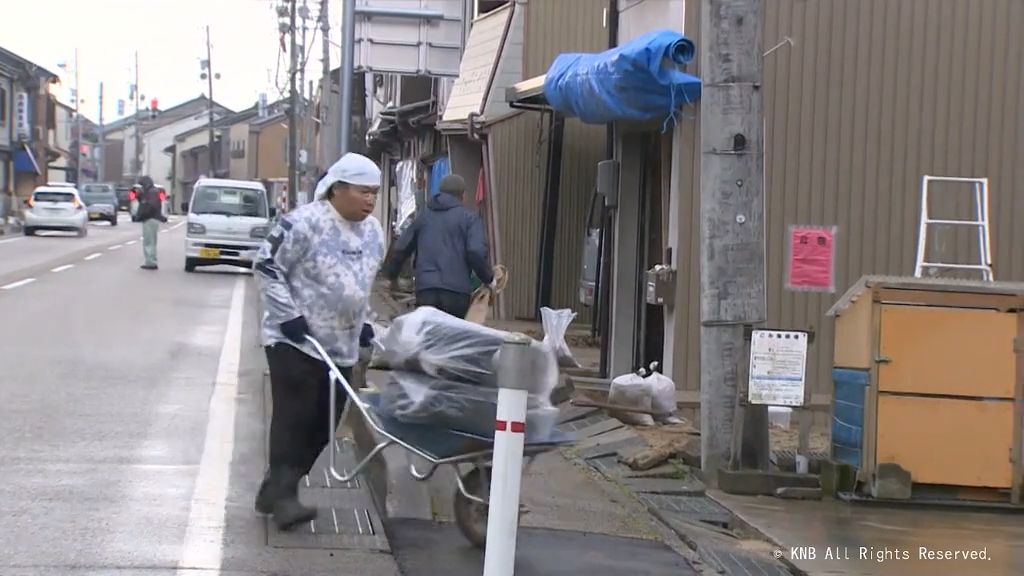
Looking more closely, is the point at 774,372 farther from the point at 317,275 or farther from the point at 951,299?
the point at 317,275

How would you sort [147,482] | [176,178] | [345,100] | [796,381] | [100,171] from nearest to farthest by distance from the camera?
[147,482] < [796,381] < [345,100] < [176,178] < [100,171]

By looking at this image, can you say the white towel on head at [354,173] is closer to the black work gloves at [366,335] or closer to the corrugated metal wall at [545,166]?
the black work gloves at [366,335]

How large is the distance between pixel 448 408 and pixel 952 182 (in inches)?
220

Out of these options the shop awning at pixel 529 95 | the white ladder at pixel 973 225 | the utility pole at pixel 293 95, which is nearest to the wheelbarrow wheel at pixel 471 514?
the white ladder at pixel 973 225

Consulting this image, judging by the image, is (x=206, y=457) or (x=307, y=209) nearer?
(x=307, y=209)

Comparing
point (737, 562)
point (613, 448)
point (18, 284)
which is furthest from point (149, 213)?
point (737, 562)

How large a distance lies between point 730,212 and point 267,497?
338 cm

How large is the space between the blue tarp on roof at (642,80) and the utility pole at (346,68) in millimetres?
8083

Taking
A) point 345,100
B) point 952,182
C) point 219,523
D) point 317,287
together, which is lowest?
point 219,523

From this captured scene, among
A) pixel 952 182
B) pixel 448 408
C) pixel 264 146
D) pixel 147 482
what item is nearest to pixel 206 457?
pixel 147 482

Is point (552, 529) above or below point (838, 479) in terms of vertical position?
below

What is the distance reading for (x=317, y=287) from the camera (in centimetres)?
629

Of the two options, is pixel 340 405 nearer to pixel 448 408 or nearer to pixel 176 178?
pixel 448 408

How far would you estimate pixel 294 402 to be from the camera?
630 centimetres
